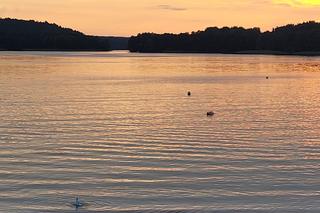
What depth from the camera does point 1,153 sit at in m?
18.9

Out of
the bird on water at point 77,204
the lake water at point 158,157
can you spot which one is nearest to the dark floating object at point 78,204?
the bird on water at point 77,204

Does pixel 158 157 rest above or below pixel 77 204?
below

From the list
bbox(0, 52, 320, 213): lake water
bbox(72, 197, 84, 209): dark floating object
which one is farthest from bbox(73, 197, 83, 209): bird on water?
bbox(0, 52, 320, 213): lake water

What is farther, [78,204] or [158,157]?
[158,157]

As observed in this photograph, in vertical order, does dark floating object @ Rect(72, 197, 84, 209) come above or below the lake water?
above

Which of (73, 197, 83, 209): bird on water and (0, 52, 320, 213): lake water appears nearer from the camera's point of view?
(73, 197, 83, 209): bird on water

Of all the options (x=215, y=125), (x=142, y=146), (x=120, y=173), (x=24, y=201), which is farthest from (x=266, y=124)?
(x=24, y=201)

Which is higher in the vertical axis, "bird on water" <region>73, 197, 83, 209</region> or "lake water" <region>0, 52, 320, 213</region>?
"bird on water" <region>73, 197, 83, 209</region>

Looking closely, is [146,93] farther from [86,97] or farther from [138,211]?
[138,211]

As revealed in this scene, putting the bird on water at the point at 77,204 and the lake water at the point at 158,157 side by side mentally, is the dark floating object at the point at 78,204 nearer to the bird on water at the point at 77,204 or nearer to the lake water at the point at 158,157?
the bird on water at the point at 77,204

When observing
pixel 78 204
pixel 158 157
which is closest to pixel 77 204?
pixel 78 204

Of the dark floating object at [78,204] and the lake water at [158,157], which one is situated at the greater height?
the dark floating object at [78,204]

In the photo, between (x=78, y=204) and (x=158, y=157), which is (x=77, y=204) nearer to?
(x=78, y=204)

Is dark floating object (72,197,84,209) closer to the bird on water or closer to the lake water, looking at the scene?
the bird on water
